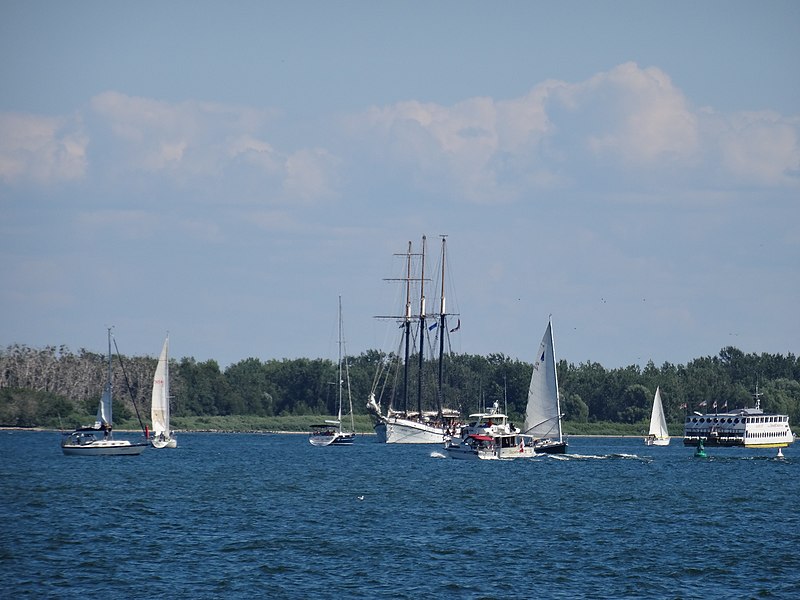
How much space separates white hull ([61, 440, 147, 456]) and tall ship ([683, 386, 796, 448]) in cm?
7854

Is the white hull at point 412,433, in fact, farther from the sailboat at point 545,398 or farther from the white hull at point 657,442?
the sailboat at point 545,398

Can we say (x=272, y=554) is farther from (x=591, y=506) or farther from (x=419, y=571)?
(x=591, y=506)

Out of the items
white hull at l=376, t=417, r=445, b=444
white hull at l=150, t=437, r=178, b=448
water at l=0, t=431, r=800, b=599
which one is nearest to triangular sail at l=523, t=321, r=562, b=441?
water at l=0, t=431, r=800, b=599

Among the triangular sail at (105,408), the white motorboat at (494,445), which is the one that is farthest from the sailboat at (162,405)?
the white motorboat at (494,445)

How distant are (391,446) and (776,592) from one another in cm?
12384

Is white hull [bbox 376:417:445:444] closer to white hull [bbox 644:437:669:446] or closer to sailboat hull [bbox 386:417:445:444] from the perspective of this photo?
sailboat hull [bbox 386:417:445:444]

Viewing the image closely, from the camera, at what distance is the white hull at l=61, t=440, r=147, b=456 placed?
379 ft

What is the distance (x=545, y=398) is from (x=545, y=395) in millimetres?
307

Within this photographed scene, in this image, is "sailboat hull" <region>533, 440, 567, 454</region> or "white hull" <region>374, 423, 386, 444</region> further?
"white hull" <region>374, 423, 386, 444</region>

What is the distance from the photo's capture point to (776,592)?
150 ft

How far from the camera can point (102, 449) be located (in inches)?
4594

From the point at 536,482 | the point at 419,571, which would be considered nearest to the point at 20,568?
the point at 419,571

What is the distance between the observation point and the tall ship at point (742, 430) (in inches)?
6594

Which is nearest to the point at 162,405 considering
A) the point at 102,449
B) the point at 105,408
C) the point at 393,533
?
the point at 105,408
